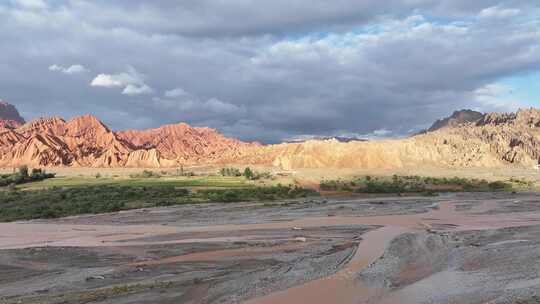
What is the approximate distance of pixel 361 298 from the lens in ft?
45.6

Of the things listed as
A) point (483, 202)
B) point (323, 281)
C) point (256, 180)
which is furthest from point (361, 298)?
point (256, 180)

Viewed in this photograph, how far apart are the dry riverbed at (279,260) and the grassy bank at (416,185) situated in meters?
27.1

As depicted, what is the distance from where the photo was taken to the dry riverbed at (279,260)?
46.9 ft

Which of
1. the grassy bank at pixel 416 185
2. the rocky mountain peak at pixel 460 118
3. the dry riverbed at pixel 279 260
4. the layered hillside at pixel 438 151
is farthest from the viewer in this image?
the rocky mountain peak at pixel 460 118

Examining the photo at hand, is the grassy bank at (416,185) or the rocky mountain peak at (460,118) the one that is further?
the rocky mountain peak at (460,118)

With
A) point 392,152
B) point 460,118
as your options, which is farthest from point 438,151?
point 460,118

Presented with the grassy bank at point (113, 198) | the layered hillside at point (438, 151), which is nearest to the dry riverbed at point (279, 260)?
the grassy bank at point (113, 198)

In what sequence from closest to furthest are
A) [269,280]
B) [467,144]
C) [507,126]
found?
[269,280] → [467,144] → [507,126]

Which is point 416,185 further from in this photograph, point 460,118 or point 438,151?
point 460,118

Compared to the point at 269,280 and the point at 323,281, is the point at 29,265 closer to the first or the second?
the point at 269,280

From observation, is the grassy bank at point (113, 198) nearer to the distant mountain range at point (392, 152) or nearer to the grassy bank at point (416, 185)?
the grassy bank at point (416, 185)

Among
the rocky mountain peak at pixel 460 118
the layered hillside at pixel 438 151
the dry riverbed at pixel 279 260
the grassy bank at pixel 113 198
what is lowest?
the dry riverbed at pixel 279 260

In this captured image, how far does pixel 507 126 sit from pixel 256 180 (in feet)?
225

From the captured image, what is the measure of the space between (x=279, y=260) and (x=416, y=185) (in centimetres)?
5301
